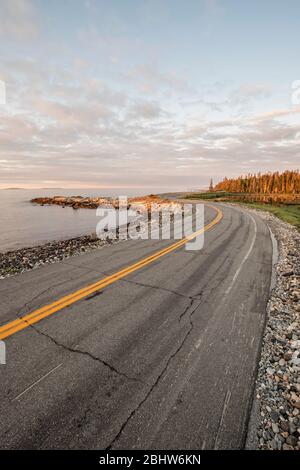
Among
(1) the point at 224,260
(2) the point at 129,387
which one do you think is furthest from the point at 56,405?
(1) the point at 224,260

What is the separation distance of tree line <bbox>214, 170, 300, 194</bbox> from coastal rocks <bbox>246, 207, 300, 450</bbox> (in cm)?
12654

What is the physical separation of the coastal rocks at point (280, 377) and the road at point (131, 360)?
0.64ft

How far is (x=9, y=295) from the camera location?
6.06 metres

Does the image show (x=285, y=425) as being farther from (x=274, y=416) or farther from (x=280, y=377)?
(x=280, y=377)

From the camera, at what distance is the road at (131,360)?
9.20 feet

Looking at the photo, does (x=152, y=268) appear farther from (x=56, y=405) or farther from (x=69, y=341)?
(x=56, y=405)

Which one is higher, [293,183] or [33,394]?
[293,183]

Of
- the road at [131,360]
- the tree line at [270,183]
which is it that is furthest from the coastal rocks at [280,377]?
the tree line at [270,183]

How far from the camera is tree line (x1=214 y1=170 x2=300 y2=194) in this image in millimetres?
118562

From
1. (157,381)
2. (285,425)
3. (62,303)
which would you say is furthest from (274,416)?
(62,303)

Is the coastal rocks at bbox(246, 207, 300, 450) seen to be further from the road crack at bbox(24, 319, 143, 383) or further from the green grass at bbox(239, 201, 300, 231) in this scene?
the green grass at bbox(239, 201, 300, 231)

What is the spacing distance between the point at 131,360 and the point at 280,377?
2.58 m

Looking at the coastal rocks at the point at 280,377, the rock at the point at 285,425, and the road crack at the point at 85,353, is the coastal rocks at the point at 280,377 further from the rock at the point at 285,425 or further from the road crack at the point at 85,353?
the road crack at the point at 85,353

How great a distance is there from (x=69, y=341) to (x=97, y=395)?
53.3 inches
